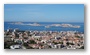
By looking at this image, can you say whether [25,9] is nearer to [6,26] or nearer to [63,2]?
[6,26]

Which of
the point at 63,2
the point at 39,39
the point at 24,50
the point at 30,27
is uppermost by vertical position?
the point at 63,2

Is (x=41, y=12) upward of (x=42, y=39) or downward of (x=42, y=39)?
upward

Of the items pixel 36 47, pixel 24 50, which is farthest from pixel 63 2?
pixel 24 50

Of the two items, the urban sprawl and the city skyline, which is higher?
the city skyline

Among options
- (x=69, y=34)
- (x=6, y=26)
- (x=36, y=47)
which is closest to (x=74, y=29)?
(x=69, y=34)

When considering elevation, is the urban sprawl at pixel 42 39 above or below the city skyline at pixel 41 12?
below

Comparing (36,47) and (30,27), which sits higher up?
(30,27)

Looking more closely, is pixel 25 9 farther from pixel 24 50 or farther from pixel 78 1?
pixel 78 1
